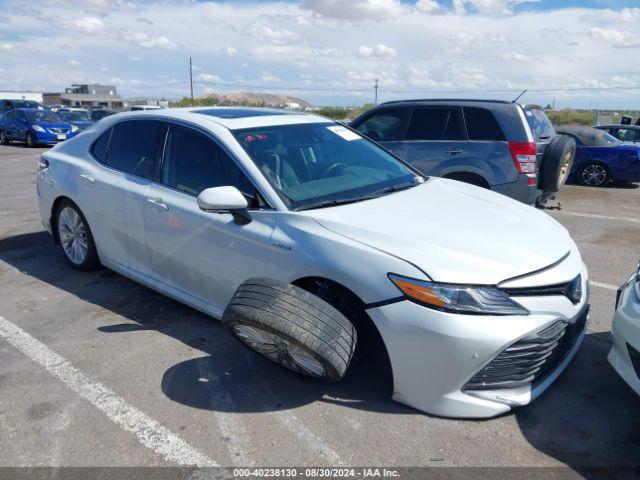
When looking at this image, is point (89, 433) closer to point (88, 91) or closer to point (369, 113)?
point (369, 113)

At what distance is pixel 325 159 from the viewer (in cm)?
396

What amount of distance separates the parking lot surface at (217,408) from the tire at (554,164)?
122 inches

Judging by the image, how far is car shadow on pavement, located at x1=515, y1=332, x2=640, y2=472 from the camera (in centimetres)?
269

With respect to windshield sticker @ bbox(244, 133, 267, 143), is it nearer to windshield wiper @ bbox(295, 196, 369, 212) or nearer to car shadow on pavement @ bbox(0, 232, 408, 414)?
windshield wiper @ bbox(295, 196, 369, 212)

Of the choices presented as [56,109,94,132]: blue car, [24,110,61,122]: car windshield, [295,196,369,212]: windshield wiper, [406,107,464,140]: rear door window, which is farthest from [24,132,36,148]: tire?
[295,196,369,212]: windshield wiper

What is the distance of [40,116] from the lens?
20.3m

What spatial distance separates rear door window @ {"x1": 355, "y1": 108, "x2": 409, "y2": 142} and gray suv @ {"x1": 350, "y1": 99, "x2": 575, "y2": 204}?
0.05ft

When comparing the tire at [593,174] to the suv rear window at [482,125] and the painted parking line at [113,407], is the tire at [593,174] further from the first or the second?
the painted parking line at [113,407]

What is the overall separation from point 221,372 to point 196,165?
4.86 ft

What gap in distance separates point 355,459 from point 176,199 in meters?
2.21

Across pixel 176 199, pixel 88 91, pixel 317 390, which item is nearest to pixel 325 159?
pixel 176 199

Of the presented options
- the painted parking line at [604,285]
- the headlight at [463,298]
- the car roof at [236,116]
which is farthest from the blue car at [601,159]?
the headlight at [463,298]

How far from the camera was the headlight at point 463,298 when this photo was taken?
271cm

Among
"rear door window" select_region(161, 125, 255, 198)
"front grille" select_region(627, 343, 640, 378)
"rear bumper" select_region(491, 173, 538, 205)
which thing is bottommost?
"front grille" select_region(627, 343, 640, 378)
